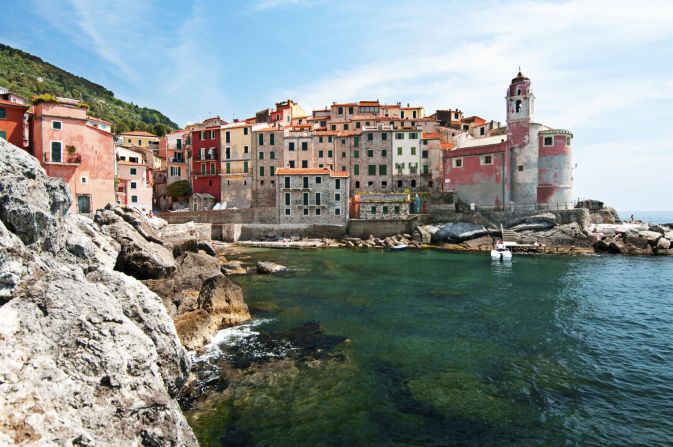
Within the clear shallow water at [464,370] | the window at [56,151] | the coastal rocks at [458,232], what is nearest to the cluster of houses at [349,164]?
the coastal rocks at [458,232]

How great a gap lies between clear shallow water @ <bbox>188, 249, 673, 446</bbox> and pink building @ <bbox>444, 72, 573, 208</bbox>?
25.0 meters

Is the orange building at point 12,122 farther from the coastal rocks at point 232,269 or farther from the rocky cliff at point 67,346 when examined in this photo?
the rocky cliff at point 67,346

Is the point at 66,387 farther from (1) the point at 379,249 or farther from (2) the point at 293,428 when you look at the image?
(1) the point at 379,249

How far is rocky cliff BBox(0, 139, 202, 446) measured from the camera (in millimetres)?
6816

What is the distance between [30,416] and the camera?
253 inches

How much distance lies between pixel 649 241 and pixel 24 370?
57354 millimetres

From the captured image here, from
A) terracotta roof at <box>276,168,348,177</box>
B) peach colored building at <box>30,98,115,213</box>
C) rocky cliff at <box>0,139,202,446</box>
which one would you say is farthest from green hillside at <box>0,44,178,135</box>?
rocky cliff at <box>0,139,202,446</box>

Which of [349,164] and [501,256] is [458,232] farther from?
[349,164]

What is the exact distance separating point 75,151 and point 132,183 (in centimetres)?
1311

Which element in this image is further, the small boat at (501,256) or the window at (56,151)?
the small boat at (501,256)

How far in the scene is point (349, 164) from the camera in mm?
63125

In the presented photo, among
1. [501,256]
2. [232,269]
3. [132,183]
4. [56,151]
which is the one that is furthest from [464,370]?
[132,183]

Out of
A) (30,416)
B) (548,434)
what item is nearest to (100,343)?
(30,416)

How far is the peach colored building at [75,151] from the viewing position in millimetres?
35406
